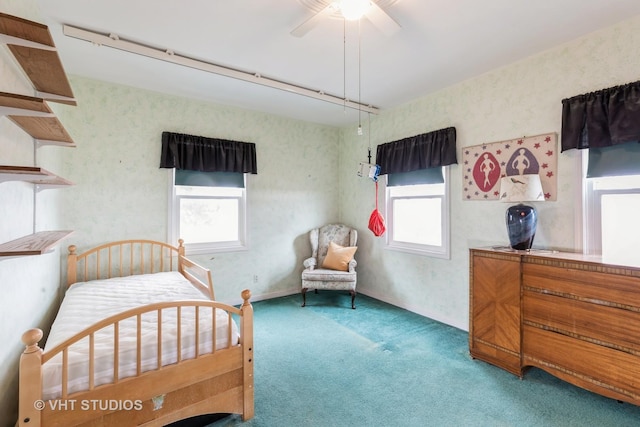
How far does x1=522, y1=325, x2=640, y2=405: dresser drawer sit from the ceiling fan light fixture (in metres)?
2.55

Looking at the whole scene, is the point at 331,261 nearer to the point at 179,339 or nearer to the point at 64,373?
the point at 179,339

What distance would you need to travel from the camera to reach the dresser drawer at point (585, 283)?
181 centimetres

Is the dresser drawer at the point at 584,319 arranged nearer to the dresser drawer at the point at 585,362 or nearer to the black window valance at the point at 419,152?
the dresser drawer at the point at 585,362

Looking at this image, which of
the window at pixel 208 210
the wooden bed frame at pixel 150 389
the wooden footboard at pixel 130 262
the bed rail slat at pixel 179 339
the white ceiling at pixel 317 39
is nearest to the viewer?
the wooden bed frame at pixel 150 389

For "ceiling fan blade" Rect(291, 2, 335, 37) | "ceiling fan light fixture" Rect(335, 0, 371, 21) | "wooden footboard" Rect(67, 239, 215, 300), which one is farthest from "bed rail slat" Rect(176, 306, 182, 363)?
"ceiling fan light fixture" Rect(335, 0, 371, 21)

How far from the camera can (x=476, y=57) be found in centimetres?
259

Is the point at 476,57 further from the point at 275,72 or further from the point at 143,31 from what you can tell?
the point at 143,31

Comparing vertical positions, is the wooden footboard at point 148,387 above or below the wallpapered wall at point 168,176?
below

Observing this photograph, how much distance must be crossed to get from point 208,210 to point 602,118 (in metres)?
3.95

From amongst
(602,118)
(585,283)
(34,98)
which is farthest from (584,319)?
(34,98)

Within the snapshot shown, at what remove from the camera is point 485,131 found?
9.66ft

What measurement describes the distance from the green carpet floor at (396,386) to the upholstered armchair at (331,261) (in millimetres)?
663

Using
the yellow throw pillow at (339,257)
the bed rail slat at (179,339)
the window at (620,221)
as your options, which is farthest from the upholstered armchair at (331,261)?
the window at (620,221)

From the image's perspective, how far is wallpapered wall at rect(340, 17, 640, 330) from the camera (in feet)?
7.41
